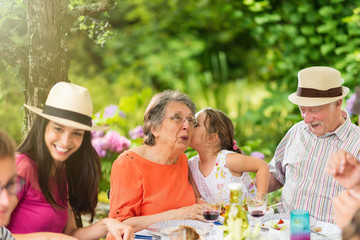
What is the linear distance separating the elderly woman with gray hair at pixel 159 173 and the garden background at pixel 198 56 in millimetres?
753

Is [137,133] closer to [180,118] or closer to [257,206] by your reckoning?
[180,118]

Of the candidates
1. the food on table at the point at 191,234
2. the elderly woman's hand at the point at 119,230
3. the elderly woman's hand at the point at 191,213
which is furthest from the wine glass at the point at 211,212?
the elderly woman's hand at the point at 119,230

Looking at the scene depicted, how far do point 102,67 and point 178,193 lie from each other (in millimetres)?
6787

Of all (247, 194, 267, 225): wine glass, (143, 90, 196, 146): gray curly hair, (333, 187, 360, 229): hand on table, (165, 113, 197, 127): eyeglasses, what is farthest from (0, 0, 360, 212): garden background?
(333, 187, 360, 229): hand on table

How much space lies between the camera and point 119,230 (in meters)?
2.33

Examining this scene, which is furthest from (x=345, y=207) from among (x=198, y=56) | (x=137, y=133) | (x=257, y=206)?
(x=198, y=56)

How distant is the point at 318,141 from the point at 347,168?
2.59ft

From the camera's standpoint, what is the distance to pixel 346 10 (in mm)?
5723

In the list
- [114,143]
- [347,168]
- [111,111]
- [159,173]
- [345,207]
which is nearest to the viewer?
[345,207]

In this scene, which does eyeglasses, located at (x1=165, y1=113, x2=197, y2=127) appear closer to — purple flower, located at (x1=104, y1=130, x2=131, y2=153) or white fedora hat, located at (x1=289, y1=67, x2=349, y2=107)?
white fedora hat, located at (x1=289, y1=67, x2=349, y2=107)

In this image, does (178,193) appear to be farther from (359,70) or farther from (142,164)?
(359,70)

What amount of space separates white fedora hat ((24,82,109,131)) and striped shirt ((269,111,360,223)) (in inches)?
55.0

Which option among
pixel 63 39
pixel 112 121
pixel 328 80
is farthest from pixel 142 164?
pixel 112 121

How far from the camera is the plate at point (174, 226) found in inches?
94.3
